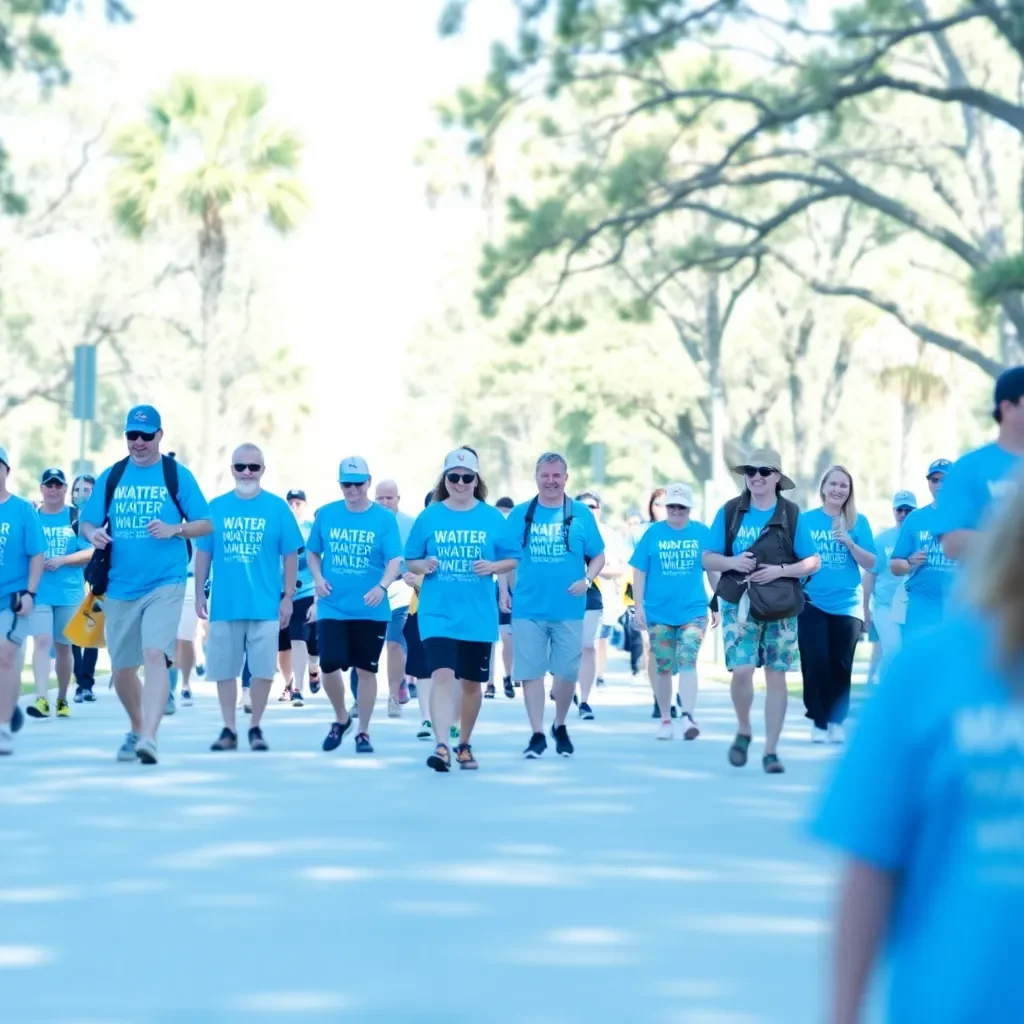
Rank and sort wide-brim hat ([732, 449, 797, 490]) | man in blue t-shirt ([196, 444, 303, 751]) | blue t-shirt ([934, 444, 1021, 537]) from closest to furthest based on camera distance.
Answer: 1. blue t-shirt ([934, 444, 1021, 537])
2. wide-brim hat ([732, 449, 797, 490])
3. man in blue t-shirt ([196, 444, 303, 751])

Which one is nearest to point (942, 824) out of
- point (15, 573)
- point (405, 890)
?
point (405, 890)

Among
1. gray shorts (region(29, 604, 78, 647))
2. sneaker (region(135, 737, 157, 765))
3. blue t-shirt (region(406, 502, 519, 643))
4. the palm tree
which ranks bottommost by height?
sneaker (region(135, 737, 157, 765))

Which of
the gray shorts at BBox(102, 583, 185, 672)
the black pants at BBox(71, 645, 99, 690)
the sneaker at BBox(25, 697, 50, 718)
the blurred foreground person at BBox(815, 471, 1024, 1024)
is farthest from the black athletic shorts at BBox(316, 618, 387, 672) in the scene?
the blurred foreground person at BBox(815, 471, 1024, 1024)

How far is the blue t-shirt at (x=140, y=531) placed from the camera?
13.7 m

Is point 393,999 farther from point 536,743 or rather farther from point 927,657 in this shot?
point 536,743

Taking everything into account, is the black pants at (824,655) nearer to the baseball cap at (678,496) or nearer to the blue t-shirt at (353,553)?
the baseball cap at (678,496)

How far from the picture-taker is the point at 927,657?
9.14 feet

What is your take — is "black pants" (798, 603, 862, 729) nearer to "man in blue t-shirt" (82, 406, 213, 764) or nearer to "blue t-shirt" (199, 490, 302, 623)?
"blue t-shirt" (199, 490, 302, 623)

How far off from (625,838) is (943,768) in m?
7.96

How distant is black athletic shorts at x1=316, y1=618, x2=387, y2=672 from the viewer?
15.5 meters

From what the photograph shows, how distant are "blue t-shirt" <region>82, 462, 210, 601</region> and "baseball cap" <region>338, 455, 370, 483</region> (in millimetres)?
2074

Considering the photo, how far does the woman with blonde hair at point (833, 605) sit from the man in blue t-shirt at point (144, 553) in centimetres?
433

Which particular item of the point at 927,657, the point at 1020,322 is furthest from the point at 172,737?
the point at 927,657

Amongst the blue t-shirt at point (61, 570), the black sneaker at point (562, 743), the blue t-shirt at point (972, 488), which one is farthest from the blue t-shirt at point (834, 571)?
the blue t-shirt at point (972, 488)
